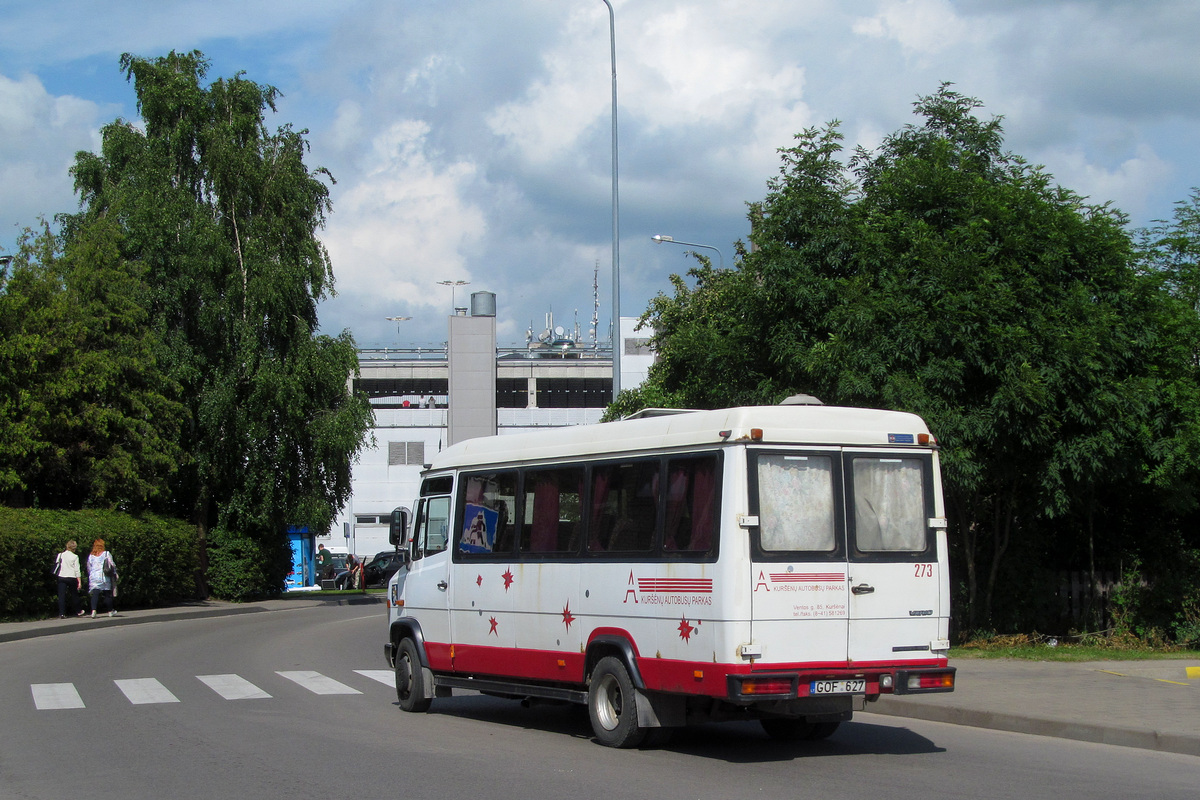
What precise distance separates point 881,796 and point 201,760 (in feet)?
17.1

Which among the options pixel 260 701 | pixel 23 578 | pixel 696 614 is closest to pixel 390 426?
pixel 23 578

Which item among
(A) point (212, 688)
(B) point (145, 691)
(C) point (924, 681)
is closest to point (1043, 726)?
(C) point (924, 681)

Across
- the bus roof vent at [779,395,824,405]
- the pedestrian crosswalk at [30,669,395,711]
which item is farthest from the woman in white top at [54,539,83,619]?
the bus roof vent at [779,395,824,405]

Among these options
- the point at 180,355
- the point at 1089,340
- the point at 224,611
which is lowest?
the point at 224,611

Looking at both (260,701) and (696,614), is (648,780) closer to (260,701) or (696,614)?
(696,614)

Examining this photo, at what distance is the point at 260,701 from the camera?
534 inches

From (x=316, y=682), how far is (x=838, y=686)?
849cm

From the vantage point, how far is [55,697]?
45.9 feet

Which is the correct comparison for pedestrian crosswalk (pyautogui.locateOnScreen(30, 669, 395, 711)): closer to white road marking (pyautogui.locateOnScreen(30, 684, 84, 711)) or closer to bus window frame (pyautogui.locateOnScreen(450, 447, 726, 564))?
white road marking (pyautogui.locateOnScreen(30, 684, 84, 711))

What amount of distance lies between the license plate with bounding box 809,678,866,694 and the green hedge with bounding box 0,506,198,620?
817 inches

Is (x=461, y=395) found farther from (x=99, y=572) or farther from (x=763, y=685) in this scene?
(x=763, y=685)

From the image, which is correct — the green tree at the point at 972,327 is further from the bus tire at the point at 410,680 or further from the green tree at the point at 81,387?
the green tree at the point at 81,387

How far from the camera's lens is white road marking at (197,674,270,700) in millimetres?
14039

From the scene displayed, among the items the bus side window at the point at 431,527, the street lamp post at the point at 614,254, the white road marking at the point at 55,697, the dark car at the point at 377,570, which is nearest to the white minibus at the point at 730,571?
A: the bus side window at the point at 431,527
